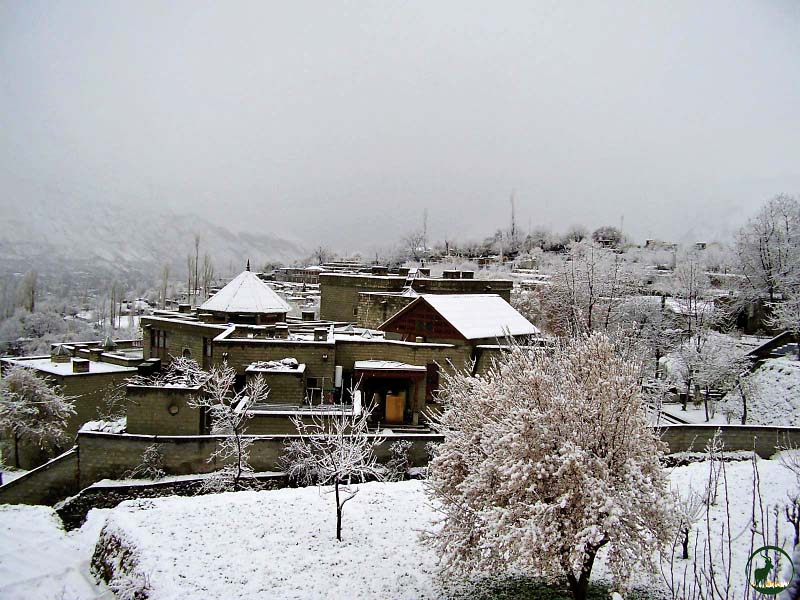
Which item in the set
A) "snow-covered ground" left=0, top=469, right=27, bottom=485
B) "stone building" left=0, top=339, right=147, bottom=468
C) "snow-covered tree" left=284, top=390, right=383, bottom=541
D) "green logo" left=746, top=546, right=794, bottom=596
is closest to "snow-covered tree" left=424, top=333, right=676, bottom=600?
"green logo" left=746, top=546, right=794, bottom=596

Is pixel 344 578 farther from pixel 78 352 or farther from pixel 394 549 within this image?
pixel 78 352

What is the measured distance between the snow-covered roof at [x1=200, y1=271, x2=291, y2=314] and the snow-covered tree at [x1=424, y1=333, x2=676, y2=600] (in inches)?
777

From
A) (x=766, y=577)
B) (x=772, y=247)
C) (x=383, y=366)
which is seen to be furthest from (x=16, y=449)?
(x=772, y=247)

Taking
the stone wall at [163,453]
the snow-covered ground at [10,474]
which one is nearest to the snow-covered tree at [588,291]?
the stone wall at [163,453]

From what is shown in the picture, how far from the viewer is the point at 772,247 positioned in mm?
30516

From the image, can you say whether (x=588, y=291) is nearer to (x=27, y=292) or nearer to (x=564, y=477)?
(x=564, y=477)

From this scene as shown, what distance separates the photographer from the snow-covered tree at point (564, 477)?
25.7 ft

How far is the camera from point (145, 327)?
3091 cm

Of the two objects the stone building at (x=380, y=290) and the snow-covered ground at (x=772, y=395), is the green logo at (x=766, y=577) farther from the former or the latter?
the stone building at (x=380, y=290)

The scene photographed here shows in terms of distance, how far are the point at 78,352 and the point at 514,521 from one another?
3342cm

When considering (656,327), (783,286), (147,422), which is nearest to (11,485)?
(147,422)

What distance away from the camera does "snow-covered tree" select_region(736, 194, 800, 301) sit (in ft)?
97.5

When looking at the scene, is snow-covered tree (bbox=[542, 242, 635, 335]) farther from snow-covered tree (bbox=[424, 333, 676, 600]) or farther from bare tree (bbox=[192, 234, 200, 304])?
bare tree (bbox=[192, 234, 200, 304])

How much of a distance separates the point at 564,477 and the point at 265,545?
24.9 ft
